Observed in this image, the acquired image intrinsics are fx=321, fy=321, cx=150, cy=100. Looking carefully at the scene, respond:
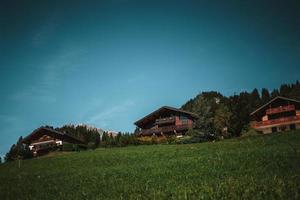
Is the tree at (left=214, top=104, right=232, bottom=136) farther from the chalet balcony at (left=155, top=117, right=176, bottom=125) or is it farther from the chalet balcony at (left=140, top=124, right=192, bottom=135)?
the chalet balcony at (left=155, top=117, right=176, bottom=125)

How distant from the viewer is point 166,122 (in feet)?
233

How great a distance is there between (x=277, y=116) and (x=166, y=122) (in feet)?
79.0

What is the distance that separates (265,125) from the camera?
68125 millimetres

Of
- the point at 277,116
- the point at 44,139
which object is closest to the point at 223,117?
the point at 277,116

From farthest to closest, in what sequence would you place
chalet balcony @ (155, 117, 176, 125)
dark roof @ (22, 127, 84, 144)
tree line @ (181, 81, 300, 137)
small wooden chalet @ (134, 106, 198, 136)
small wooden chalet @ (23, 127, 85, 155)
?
1. dark roof @ (22, 127, 84, 144)
2. small wooden chalet @ (23, 127, 85, 155)
3. chalet balcony @ (155, 117, 176, 125)
4. small wooden chalet @ (134, 106, 198, 136)
5. tree line @ (181, 81, 300, 137)

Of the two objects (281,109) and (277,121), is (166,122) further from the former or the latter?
(281,109)

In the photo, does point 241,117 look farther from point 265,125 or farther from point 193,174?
point 193,174

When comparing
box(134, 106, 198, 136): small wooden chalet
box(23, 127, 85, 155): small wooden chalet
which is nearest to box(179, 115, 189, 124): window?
box(134, 106, 198, 136): small wooden chalet

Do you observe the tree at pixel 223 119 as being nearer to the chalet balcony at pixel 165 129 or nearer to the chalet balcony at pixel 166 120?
the chalet balcony at pixel 165 129

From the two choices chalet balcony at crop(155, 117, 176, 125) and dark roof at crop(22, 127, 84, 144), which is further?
→ dark roof at crop(22, 127, 84, 144)

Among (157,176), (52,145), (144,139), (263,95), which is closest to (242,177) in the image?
(157,176)

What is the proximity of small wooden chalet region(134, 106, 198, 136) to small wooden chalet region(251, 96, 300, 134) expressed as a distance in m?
14.2

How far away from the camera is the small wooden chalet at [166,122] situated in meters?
69.1

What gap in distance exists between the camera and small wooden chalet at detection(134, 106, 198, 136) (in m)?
69.1
